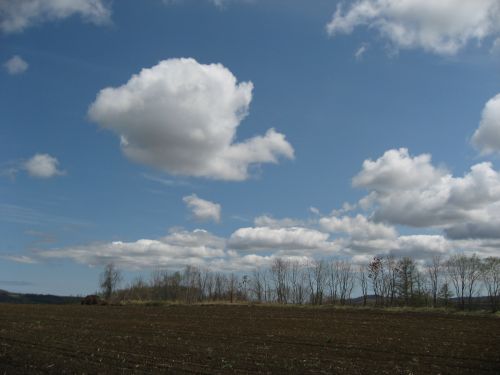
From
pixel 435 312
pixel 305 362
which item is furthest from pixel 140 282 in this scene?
pixel 305 362

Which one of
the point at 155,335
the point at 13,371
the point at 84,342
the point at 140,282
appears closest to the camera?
the point at 13,371

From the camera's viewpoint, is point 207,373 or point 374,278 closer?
point 207,373

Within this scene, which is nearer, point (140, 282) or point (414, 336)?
point (414, 336)

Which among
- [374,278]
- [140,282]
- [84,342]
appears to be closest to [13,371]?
[84,342]

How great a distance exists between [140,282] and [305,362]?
15016 cm

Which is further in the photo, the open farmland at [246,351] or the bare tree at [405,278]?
the bare tree at [405,278]

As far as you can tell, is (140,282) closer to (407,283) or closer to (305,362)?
(407,283)

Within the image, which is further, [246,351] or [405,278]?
[405,278]

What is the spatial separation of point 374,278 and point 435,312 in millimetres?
48208

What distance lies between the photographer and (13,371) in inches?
663

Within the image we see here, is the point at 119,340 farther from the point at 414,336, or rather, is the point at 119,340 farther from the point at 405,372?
the point at 414,336

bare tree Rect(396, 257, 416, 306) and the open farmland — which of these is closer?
the open farmland

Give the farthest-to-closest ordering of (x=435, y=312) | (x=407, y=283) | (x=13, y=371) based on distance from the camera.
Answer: (x=407, y=283), (x=435, y=312), (x=13, y=371)

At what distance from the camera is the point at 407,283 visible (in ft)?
353
